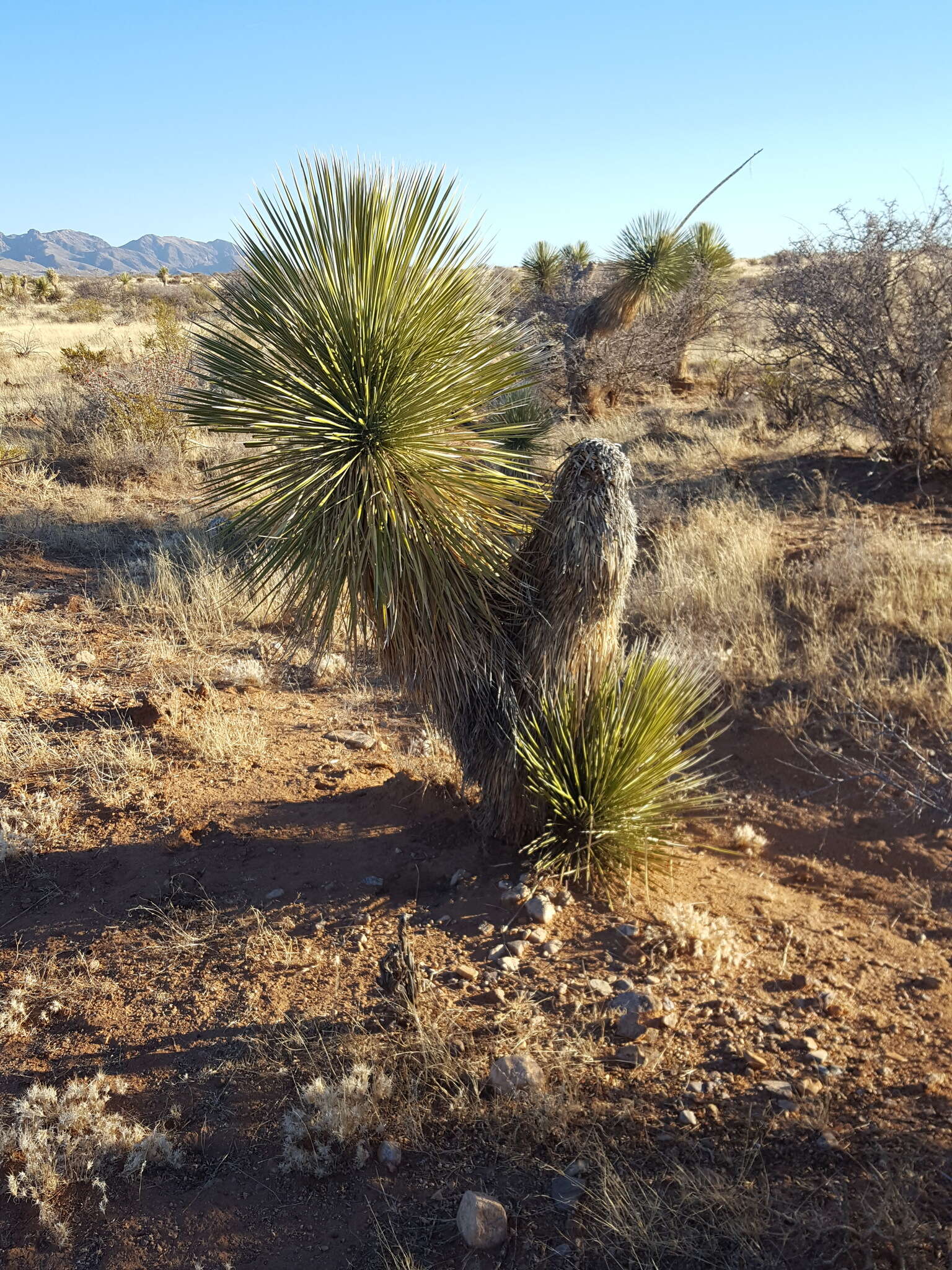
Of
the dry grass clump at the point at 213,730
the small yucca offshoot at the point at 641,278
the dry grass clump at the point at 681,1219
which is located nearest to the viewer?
the dry grass clump at the point at 681,1219

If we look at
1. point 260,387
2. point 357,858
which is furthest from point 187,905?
point 260,387

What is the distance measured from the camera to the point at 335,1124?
2.66 meters

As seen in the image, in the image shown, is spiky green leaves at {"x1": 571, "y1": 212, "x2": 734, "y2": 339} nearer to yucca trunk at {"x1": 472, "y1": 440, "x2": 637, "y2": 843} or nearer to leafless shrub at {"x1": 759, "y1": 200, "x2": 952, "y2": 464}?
leafless shrub at {"x1": 759, "y1": 200, "x2": 952, "y2": 464}

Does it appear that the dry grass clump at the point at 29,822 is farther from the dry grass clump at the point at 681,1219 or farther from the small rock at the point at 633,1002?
the dry grass clump at the point at 681,1219

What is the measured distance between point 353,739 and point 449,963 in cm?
222

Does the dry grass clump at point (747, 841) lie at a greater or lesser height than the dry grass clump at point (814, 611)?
lesser

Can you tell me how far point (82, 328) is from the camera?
2609 centimetres

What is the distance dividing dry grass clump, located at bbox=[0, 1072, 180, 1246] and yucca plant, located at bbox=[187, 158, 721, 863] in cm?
176

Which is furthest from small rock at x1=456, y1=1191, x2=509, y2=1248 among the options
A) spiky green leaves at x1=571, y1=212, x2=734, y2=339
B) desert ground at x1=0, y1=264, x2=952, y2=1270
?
spiky green leaves at x1=571, y1=212, x2=734, y2=339

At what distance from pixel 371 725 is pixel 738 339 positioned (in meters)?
14.6

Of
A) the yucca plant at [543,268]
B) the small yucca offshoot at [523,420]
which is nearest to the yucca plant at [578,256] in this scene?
the yucca plant at [543,268]

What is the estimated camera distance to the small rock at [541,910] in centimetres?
369

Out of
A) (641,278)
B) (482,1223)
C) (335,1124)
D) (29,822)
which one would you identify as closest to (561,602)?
(335,1124)

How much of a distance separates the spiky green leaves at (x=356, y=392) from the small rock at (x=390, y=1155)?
171 centimetres
